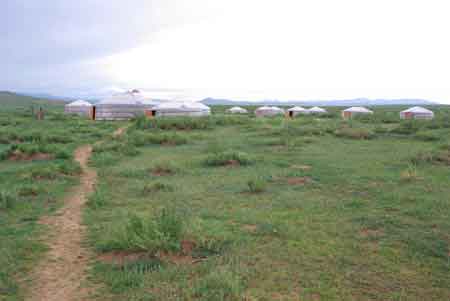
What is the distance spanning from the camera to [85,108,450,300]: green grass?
3.77 m

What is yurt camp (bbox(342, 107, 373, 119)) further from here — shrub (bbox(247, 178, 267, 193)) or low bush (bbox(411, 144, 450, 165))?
shrub (bbox(247, 178, 267, 193))

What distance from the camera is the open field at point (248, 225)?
381cm

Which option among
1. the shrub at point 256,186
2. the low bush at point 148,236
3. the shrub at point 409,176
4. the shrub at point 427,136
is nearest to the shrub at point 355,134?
the shrub at point 427,136

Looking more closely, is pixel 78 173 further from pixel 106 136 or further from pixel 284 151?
pixel 106 136

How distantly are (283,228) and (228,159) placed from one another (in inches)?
203

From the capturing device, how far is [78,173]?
947 cm

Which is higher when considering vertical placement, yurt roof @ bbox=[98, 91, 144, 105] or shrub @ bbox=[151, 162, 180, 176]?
yurt roof @ bbox=[98, 91, 144, 105]

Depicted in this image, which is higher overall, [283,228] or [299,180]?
[299,180]

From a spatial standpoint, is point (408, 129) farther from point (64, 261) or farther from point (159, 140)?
point (64, 261)

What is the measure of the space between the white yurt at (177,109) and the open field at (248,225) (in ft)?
63.2

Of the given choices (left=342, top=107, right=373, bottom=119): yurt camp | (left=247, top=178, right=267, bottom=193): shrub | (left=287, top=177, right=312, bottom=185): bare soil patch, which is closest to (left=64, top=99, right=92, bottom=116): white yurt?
(left=342, top=107, right=373, bottom=119): yurt camp

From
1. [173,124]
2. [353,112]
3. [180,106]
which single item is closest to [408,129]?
[173,124]

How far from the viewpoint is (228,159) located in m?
10.4

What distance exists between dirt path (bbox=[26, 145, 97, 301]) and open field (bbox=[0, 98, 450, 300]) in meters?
0.14
